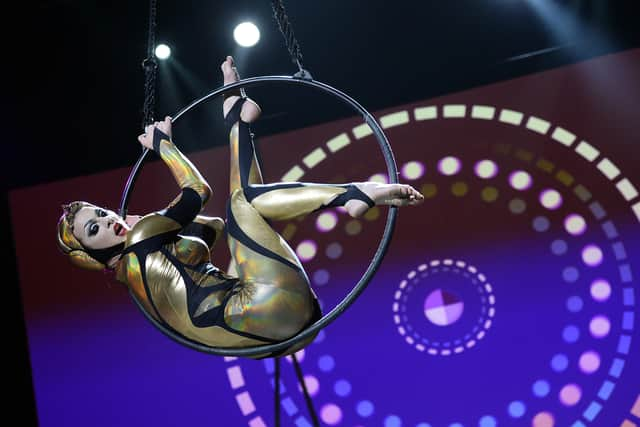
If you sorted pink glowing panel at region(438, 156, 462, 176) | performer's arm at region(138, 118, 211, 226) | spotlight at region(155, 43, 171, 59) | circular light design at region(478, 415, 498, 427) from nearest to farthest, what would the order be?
performer's arm at region(138, 118, 211, 226), circular light design at region(478, 415, 498, 427), pink glowing panel at region(438, 156, 462, 176), spotlight at region(155, 43, 171, 59)

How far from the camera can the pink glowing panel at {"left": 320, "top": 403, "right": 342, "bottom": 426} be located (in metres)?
3.24

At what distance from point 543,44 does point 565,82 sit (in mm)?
206

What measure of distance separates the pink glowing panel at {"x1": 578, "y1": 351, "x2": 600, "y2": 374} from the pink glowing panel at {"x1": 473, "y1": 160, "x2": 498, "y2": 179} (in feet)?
2.81

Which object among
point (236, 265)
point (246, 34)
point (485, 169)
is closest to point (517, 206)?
point (485, 169)

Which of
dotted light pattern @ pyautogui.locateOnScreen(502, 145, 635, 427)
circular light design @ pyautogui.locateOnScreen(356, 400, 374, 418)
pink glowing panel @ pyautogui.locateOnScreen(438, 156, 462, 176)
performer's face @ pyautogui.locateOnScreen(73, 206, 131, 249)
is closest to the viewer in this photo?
performer's face @ pyautogui.locateOnScreen(73, 206, 131, 249)

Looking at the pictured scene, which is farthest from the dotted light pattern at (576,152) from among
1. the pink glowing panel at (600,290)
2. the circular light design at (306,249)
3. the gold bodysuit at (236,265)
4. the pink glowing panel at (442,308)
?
the gold bodysuit at (236,265)

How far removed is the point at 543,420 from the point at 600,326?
455 mm

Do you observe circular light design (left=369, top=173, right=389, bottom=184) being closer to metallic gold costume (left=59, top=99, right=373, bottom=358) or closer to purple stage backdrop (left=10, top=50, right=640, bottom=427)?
purple stage backdrop (left=10, top=50, right=640, bottom=427)

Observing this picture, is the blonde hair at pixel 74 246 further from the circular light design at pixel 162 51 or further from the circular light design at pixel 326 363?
the circular light design at pixel 162 51

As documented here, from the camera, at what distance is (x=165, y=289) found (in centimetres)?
204

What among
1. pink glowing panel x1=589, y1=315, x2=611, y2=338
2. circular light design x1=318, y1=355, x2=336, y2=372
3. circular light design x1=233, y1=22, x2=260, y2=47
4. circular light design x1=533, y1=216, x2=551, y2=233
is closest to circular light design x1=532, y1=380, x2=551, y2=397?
pink glowing panel x1=589, y1=315, x2=611, y2=338

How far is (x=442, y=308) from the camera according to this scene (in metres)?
3.21

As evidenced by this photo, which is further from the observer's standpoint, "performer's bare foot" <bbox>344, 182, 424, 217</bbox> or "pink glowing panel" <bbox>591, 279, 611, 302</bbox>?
"pink glowing panel" <bbox>591, 279, 611, 302</bbox>

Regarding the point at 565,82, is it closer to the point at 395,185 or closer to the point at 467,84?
the point at 467,84
